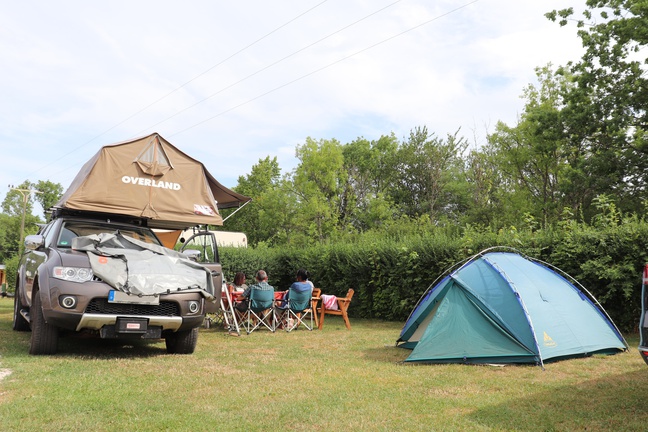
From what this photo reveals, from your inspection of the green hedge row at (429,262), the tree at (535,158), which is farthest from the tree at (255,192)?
the green hedge row at (429,262)

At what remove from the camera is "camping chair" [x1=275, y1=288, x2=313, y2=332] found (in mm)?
11227

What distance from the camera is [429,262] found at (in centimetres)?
1375

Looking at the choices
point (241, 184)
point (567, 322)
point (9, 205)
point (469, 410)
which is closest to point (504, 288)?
point (567, 322)

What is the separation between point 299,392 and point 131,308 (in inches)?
104

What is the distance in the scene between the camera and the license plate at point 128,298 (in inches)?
259

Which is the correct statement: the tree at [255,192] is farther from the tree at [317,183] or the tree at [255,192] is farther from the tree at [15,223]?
the tree at [15,223]

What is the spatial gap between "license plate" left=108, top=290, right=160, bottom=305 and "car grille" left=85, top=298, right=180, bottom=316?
11cm

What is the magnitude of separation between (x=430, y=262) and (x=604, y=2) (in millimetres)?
12752

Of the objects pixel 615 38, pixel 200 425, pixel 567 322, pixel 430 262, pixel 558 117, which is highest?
pixel 615 38

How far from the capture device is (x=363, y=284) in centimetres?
1557

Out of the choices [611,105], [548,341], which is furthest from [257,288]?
[611,105]

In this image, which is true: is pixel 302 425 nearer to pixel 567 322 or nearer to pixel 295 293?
pixel 567 322

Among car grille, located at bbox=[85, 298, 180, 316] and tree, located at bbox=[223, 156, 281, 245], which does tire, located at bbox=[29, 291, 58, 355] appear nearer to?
car grille, located at bbox=[85, 298, 180, 316]

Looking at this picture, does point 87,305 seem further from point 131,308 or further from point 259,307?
point 259,307
